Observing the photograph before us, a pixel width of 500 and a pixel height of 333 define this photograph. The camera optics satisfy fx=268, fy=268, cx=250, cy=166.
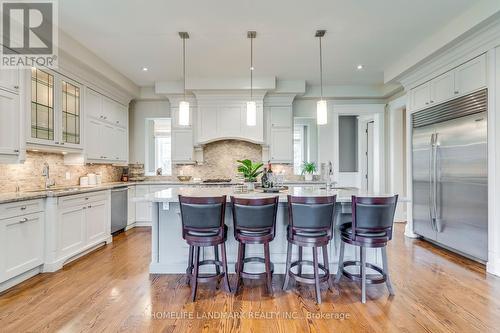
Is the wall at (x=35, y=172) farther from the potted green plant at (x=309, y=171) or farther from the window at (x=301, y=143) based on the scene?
the window at (x=301, y=143)

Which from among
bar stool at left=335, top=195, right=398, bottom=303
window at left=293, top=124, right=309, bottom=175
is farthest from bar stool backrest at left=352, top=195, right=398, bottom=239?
window at left=293, top=124, right=309, bottom=175

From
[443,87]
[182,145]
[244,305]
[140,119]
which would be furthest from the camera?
[140,119]

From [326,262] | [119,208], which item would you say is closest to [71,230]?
[119,208]

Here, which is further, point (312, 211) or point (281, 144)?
point (281, 144)

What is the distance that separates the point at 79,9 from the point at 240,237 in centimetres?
300

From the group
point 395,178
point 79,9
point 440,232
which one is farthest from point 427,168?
point 79,9

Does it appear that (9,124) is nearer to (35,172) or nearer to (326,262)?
(35,172)

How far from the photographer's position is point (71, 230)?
3.50m

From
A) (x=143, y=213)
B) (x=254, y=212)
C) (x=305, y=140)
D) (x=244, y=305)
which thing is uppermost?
(x=305, y=140)

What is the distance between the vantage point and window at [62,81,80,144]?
381cm

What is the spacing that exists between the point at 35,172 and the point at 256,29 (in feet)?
11.5

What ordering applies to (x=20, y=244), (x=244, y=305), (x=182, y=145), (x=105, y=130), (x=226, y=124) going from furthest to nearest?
(x=182, y=145), (x=226, y=124), (x=105, y=130), (x=20, y=244), (x=244, y=305)

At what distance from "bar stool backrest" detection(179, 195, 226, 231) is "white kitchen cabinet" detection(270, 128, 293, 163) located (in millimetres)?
3245

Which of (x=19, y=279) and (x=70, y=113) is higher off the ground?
(x=70, y=113)
